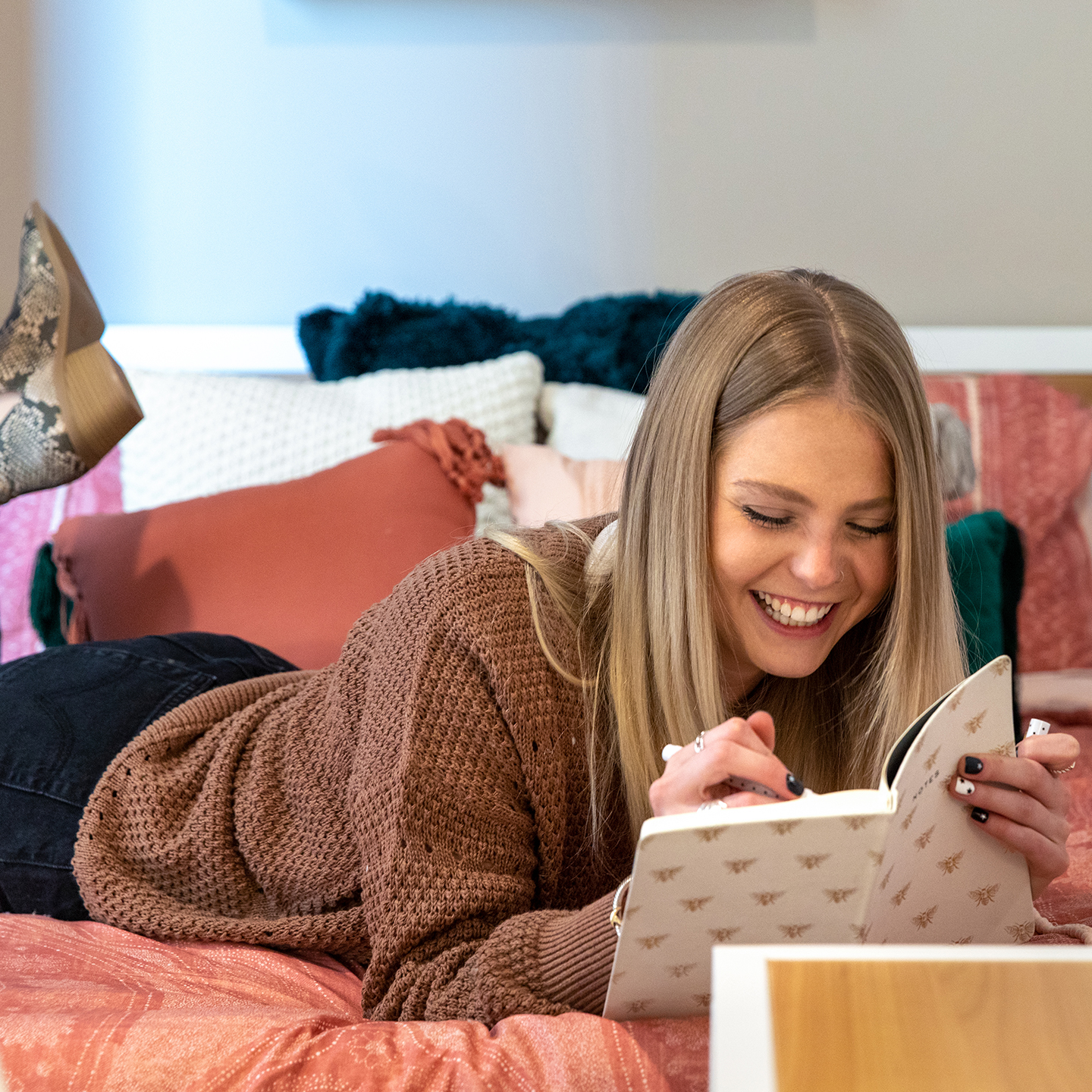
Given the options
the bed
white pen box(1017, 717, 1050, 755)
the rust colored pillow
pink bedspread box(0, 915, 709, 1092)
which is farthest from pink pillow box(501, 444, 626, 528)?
pink bedspread box(0, 915, 709, 1092)

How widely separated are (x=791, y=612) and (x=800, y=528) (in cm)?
8

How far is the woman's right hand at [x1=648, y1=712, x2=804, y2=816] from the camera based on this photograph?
27.5 inches

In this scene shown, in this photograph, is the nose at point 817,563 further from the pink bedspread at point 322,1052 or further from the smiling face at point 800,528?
the pink bedspread at point 322,1052

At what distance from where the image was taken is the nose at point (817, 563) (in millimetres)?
931

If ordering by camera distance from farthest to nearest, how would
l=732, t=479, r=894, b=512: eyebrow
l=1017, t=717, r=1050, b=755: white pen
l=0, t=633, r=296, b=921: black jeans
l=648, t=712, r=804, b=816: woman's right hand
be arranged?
l=0, t=633, r=296, b=921: black jeans, l=732, t=479, r=894, b=512: eyebrow, l=1017, t=717, r=1050, b=755: white pen, l=648, t=712, r=804, b=816: woman's right hand

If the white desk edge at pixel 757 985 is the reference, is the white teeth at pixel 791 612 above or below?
above

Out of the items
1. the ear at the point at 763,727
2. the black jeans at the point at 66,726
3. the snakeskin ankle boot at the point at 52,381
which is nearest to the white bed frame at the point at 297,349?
the snakeskin ankle boot at the point at 52,381

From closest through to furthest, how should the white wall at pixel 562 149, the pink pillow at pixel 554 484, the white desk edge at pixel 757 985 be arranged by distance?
the white desk edge at pixel 757 985 → the pink pillow at pixel 554 484 → the white wall at pixel 562 149

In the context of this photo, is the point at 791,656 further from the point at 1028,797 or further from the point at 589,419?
the point at 589,419

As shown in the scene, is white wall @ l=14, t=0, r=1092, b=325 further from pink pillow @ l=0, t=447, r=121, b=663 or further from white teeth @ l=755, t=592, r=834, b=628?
white teeth @ l=755, t=592, r=834, b=628

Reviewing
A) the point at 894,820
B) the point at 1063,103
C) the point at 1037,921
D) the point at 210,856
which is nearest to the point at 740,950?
the point at 894,820

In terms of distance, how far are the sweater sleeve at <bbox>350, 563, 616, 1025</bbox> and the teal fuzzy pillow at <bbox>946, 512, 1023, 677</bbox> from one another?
0.80m

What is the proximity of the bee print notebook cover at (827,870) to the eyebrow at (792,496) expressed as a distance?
0.79ft

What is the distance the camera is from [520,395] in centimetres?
180
